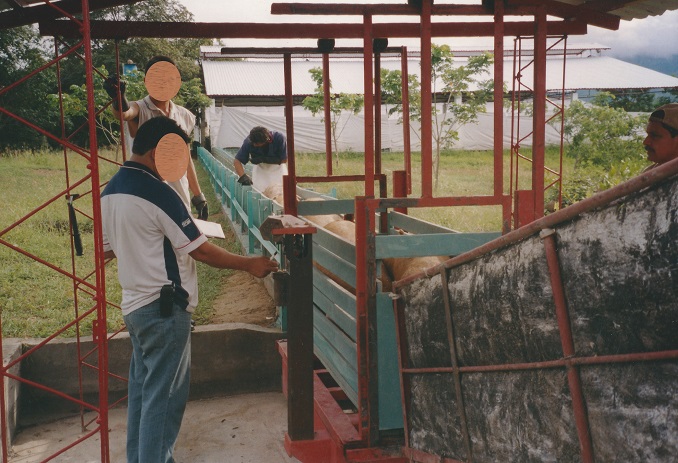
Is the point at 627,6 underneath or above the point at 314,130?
above

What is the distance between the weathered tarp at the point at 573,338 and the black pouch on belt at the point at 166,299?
1.36 m

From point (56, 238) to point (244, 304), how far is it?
14.8ft

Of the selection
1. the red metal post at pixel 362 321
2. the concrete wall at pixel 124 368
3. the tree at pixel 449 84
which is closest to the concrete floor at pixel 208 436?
the concrete wall at pixel 124 368

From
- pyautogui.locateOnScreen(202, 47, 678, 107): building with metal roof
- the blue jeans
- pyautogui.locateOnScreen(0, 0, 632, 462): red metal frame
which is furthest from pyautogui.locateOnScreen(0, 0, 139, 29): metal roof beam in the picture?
pyautogui.locateOnScreen(202, 47, 678, 107): building with metal roof

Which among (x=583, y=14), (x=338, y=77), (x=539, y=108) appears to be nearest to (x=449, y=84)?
(x=338, y=77)

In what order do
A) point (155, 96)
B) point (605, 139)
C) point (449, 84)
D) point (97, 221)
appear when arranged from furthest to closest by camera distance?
point (449, 84), point (605, 139), point (155, 96), point (97, 221)

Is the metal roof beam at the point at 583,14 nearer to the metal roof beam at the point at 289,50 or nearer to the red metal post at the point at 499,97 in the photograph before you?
the red metal post at the point at 499,97

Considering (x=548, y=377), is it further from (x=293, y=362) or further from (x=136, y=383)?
(x=136, y=383)

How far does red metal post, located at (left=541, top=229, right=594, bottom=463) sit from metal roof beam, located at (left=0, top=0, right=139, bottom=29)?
125 inches

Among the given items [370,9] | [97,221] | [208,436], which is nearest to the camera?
[97,221]

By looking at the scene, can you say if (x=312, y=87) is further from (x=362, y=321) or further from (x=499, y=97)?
(x=362, y=321)

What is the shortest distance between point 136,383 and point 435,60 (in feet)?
50.9

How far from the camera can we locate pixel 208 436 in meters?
4.80

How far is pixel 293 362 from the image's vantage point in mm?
3367
